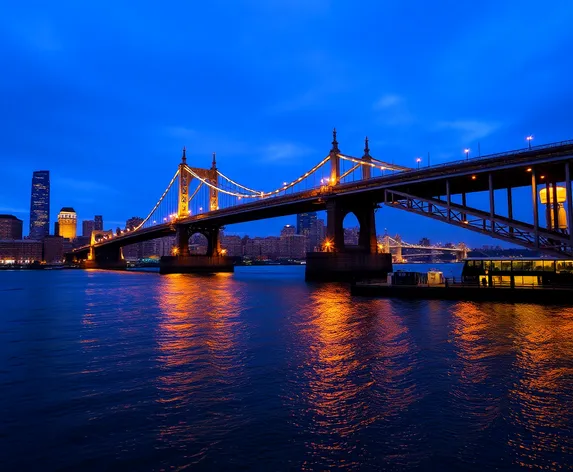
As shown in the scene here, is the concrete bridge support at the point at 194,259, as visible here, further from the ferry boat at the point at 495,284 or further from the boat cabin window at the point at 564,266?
the boat cabin window at the point at 564,266

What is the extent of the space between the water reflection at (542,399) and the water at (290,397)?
0.05 meters

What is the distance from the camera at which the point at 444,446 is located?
9.05 m

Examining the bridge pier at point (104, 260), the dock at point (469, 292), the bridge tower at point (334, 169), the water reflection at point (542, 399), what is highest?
the bridge tower at point (334, 169)

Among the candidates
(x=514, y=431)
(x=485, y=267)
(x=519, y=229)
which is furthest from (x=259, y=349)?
(x=519, y=229)

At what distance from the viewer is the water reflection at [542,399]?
346 inches

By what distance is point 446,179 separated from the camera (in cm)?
5034

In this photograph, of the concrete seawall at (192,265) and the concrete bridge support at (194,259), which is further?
the concrete bridge support at (194,259)

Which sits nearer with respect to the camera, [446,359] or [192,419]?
[192,419]

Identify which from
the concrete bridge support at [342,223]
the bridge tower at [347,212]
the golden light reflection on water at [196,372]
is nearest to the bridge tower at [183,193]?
the bridge tower at [347,212]

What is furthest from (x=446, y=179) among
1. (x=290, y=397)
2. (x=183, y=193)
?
(x=183, y=193)

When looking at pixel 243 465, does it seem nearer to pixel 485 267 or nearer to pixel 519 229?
pixel 485 267

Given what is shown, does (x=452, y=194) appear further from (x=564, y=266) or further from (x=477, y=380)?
(x=477, y=380)

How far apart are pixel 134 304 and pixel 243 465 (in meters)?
32.7

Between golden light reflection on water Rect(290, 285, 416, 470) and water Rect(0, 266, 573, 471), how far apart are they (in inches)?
2.3
